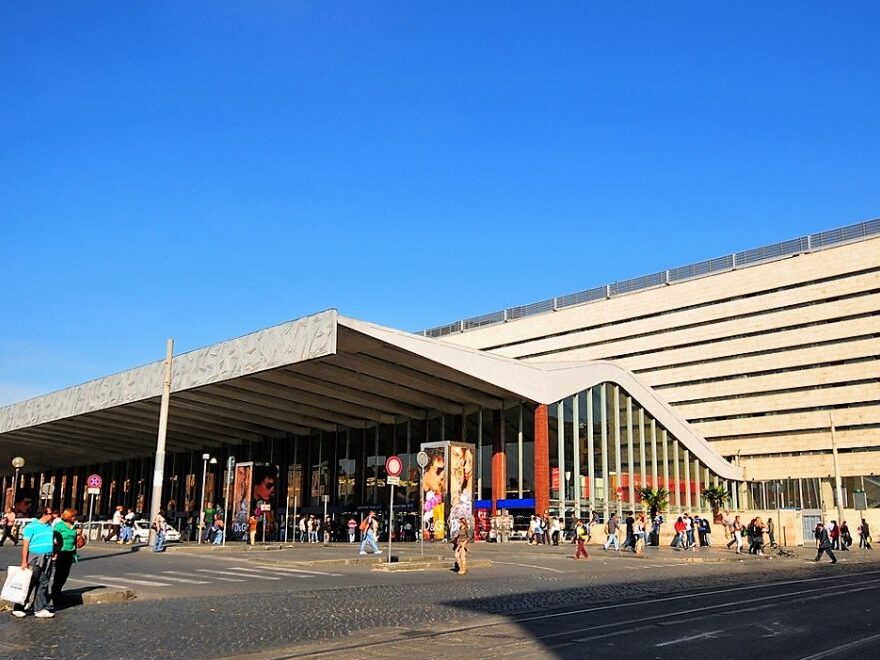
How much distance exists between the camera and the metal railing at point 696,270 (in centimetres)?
7550

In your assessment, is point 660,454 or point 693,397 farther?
point 693,397

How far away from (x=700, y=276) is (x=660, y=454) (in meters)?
35.5

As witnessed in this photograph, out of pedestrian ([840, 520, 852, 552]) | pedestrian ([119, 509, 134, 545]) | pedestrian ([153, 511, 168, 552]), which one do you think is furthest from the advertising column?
pedestrian ([840, 520, 852, 552])

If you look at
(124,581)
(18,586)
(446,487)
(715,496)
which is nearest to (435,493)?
(446,487)

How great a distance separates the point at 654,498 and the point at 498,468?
10.5 meters

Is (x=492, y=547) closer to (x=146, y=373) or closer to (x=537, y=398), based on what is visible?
(x=537, y=398)

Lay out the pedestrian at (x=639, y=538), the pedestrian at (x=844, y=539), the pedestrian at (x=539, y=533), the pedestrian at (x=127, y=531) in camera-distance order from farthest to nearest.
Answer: the pedestrian at (x=844, y=539), the pedestrian at (x=539, y=533), the pedestrian at (x=127, y=531), the pedestrian at (x=639, y=538)

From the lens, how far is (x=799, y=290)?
75750mm

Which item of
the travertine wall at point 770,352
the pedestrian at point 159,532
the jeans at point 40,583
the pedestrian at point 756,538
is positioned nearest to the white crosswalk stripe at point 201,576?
the jeans at point 40,583

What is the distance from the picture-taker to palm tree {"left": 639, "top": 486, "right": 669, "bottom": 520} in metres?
49.1

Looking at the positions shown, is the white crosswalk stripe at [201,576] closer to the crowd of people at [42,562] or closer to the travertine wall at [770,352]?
the crowd of people at [42,562]

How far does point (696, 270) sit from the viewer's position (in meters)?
85.2

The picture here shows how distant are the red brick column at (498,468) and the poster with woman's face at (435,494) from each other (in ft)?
16.7

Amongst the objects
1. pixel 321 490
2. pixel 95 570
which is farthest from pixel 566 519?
pixel 95 570
